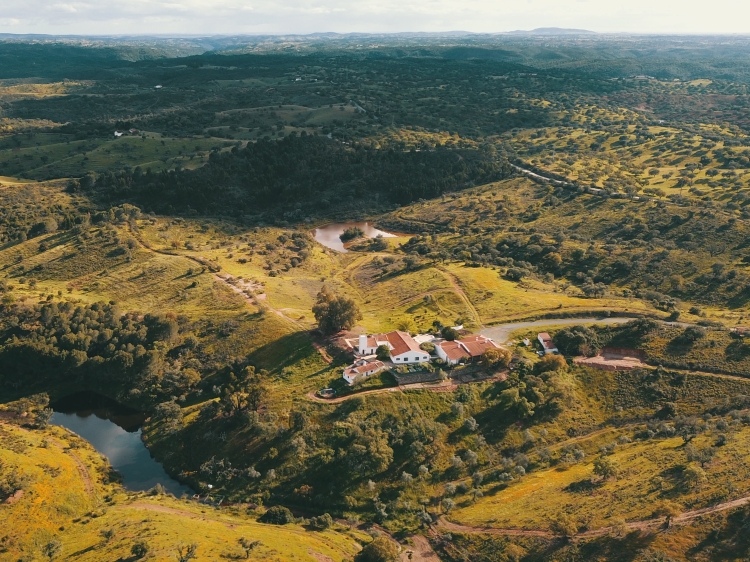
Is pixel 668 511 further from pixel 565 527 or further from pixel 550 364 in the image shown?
pixel 550 364

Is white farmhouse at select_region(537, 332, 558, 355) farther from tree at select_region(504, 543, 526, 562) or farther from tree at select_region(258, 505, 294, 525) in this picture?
tree at select_region(258, 505, 294, 525)

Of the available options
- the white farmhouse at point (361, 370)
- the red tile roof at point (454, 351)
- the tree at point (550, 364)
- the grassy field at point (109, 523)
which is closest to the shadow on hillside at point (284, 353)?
the white farmhouse at point (361, 370)

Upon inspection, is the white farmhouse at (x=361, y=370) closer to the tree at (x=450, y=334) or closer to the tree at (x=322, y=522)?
the tree at (x=450, y=334)

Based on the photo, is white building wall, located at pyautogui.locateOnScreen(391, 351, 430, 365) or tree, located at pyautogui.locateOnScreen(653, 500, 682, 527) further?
white building wall, located at pyautogui.locateOnScreen(391, 351, 430, 365)

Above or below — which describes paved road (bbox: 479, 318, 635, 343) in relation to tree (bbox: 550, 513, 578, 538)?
above

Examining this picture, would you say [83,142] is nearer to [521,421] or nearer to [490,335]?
[490,335]

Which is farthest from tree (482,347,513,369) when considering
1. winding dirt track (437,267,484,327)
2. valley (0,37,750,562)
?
winding dirt track (437,267,484,327)

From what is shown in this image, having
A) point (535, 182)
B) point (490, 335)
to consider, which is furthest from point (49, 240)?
point (535, 182)

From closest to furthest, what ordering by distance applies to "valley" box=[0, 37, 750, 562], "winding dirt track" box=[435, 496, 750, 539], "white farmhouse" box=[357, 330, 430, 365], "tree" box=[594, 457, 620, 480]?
"winding dirt track" box=[435, 496, 750, 539] → "valley" box=[0, 37, 750, 562] → "tree" box=[594, 457, 620, 480] → "white farmhouse" box=[357, 330, 430, 365]
